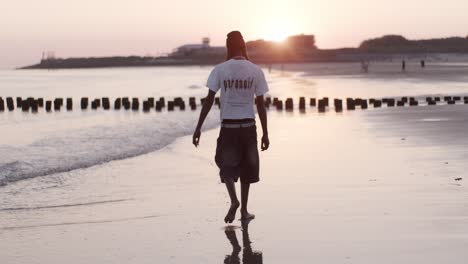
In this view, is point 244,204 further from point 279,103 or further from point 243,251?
point 279,103

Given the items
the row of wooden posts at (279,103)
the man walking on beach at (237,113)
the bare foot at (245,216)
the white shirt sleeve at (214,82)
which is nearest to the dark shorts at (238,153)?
the man walking on beach at (237,113)

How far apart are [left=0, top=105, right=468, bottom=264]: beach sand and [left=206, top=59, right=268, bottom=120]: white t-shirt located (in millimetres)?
1134

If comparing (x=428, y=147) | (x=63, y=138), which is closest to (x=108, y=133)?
(x=63, y=138)

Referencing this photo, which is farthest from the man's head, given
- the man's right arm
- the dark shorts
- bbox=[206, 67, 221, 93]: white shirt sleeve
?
the dark shorts

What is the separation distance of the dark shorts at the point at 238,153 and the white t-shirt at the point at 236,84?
0.57 ft

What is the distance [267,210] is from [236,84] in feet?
4.99

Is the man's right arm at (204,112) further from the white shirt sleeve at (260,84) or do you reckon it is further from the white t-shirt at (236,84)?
the white shirt sleeve at (260,84)

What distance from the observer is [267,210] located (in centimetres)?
820

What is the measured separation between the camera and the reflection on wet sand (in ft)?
19.9

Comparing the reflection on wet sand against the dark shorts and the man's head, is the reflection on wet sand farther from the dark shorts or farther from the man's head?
the man's head

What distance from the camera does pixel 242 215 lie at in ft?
25.3

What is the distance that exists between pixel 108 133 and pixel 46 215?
13669mm

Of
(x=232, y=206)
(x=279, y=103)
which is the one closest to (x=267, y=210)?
(x=232, y=206)

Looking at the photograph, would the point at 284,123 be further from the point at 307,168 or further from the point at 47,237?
the point at 47,237
